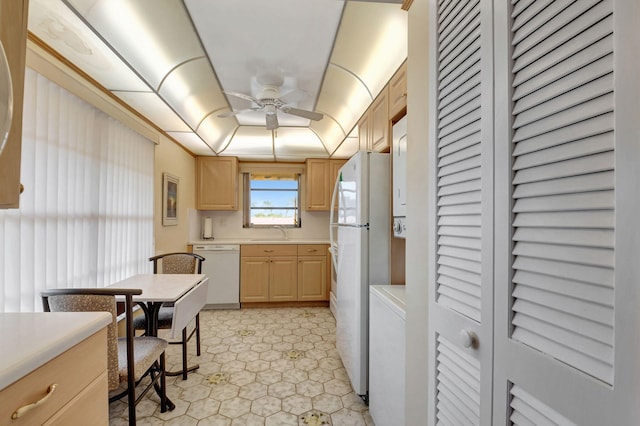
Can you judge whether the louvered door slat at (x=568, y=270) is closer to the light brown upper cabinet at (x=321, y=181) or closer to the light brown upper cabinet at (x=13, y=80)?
the light brown upper cabinet at (x=13, y=80)

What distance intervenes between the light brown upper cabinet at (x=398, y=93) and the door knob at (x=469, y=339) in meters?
1.40

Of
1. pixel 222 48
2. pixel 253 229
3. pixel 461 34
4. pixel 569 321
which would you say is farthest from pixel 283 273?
pixel 569 321

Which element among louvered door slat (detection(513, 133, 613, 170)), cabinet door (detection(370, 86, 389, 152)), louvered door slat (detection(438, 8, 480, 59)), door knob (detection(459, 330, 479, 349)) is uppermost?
cabinet door (detection(370, 86, 389, 152))

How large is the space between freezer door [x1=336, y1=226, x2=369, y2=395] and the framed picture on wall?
2143 mm

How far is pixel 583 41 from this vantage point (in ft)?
1.67

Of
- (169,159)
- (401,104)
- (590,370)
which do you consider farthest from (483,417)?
(169,159)

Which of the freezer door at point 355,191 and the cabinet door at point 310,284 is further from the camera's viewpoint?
the cabinet door at point 310,284

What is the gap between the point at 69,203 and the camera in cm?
192

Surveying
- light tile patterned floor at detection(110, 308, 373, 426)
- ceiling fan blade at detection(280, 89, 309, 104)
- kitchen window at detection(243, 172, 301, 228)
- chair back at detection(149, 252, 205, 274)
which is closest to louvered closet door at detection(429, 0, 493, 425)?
light tile patterned floor at detection(110, 308, 373, 426)

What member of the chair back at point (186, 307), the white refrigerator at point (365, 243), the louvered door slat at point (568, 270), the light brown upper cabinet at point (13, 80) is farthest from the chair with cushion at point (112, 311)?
the louvered door slat at point (568, 270)

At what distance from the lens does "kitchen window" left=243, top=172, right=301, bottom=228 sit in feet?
15.9

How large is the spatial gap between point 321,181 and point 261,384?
2.99 m

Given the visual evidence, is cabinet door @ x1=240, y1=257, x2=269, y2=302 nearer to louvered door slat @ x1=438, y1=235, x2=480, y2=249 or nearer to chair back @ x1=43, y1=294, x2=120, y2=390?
chair back @ x1=43, y1=294, x2=120, y2=390

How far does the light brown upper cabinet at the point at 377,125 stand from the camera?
2.12 m
